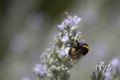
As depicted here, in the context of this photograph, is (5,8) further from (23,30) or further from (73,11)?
(73,11)

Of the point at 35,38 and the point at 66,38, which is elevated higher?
the point at 35,38

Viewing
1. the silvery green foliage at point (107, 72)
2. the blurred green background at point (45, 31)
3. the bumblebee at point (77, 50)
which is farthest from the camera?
the blurred green background at point (45, 31)

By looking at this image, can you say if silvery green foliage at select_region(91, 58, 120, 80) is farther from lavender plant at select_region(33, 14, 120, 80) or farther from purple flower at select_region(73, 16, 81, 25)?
purple flower at select_region(73, 16, 81, 25)

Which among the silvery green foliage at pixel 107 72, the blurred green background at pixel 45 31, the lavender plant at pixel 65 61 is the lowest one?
the silvery green foliage at pixel 107 72

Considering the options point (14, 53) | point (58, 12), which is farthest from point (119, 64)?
point (58, 12)

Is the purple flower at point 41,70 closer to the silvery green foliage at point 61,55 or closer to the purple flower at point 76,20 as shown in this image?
the silvery green foliage at point 61,55

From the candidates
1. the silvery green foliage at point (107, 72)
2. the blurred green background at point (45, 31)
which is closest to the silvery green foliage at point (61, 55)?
the silvery green foliage at point (107, 72)

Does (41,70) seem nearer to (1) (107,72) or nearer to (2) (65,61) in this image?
(2) (65,61)

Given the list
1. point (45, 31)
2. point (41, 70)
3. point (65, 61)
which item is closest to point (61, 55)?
point (65, 61)
